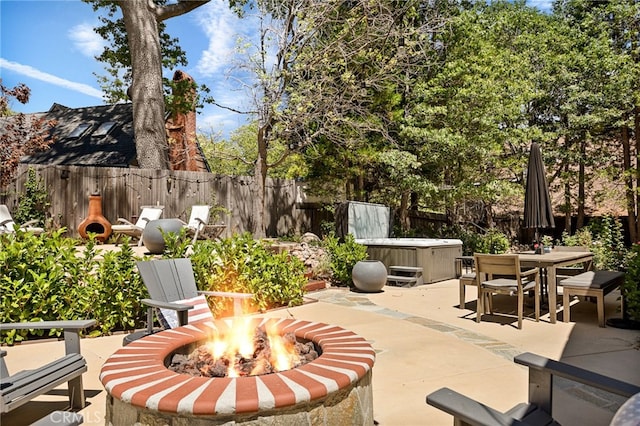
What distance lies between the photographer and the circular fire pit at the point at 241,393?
1520 mm

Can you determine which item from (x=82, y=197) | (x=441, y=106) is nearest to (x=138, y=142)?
(x=82, y=197)

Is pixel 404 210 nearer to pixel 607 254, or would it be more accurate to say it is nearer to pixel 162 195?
pixel 607 254

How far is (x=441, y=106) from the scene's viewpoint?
1159 centimetres

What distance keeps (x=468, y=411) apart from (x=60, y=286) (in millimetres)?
4008

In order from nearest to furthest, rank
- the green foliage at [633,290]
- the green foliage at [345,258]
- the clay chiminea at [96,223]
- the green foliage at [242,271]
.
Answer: the green foliage at [633,290]
the green foliage at [242,271]
the green foliage at [345,258]
the clay chiminea at [96,223]

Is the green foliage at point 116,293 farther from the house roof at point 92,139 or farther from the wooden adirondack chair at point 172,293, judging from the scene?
the house roof at point 92,139

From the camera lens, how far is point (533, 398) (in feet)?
6.16

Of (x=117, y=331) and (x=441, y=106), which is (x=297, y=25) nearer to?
(x=441, y=106)

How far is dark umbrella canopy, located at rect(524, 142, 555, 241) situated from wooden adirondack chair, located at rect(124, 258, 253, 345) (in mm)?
5070

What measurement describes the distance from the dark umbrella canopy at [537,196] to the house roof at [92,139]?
1213 cm

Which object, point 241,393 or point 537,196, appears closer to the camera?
point 241,393

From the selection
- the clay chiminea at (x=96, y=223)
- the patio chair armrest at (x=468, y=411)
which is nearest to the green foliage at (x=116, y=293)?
the patio chair armrest at (x=468, y=411)

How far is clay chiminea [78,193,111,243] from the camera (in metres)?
8.77

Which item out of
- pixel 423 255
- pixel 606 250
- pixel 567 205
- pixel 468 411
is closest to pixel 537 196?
pixel 423 255
